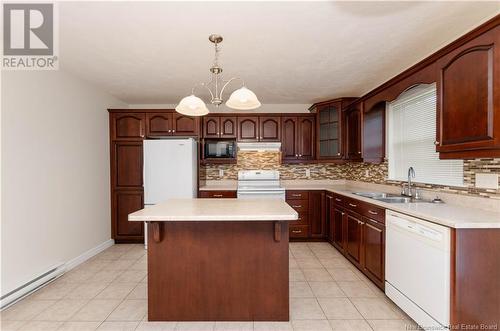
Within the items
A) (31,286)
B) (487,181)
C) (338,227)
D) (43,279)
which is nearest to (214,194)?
(338,227)

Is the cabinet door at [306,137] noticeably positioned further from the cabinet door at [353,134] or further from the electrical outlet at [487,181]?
the electrical outlet at [487,181]

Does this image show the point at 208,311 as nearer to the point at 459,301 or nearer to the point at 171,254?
the point at 171,254

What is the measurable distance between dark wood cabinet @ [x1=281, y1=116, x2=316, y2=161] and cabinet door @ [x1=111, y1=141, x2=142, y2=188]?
2.40 m

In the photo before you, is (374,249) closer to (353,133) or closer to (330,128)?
(353,133)

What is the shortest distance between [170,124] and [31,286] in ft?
8.72

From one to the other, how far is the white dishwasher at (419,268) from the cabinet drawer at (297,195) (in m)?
1.93

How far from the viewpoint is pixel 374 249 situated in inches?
107

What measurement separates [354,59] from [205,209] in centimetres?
216

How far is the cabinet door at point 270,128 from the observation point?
4.56 m

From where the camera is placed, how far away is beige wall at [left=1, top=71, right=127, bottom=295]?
246 cm

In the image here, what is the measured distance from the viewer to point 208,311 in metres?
2.18

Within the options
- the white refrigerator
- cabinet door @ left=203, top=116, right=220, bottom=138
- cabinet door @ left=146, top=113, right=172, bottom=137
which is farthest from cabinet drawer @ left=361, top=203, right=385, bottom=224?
cabinet door @ left=146, top=113, right=172, bottom=137

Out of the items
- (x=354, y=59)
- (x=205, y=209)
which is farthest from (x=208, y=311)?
(x=354, y=59)

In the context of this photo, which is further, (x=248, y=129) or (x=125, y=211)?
(x=248, y=129)
